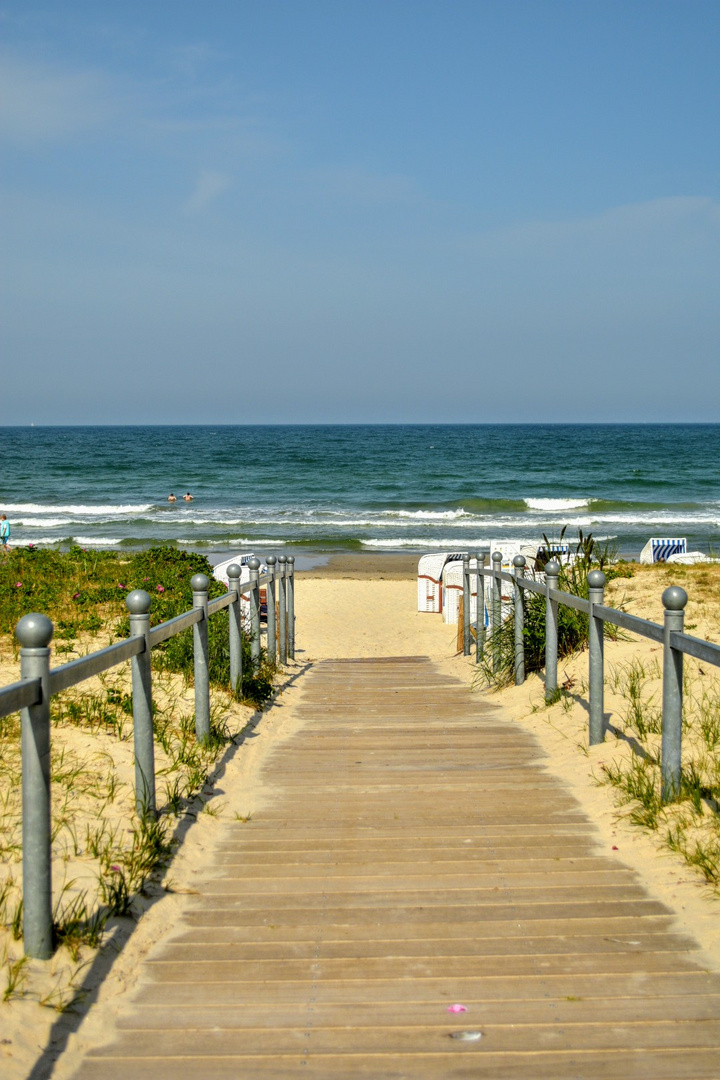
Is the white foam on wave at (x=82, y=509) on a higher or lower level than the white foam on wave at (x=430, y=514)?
higher

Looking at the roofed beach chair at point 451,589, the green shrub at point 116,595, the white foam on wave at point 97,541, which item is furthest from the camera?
the white foam on wave at point 97,541

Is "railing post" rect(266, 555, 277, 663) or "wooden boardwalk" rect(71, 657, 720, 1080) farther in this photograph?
"railing post" rect(266, 555, 277, 663)

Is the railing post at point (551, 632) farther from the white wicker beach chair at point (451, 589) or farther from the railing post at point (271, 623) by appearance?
the white wicker beach chair at point (451, 589)

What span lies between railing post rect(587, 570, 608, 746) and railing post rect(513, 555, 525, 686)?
7.70 feet

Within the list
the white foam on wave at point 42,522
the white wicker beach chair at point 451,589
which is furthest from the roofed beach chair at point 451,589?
the white foam on wave at point 42,522

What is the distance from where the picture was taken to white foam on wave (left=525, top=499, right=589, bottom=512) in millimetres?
45881

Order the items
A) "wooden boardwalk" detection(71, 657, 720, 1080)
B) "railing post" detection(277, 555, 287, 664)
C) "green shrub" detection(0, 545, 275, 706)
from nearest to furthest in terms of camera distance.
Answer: "wooden boardwalk" detection(71, 657, 720, 1080) → "green shrub" detection(0, 545, 275, 706) → "railing post" detection(277, 555, 287, 664)

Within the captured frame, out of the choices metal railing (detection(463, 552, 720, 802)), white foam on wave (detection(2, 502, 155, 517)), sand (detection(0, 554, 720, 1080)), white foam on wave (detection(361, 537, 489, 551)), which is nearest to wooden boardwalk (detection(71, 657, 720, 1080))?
sand (detection(0, 554, 720, 1080))

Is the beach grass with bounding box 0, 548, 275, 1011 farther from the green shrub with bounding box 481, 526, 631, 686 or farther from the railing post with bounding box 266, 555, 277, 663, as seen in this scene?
the green shrub with bounding box 481, 526, 631, 686

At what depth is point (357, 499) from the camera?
4925 cm

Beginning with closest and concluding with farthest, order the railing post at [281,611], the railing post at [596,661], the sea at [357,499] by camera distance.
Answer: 1. the railing post at [596,661]
2. the railing post at [281,611]
3. the sea at [357,499]

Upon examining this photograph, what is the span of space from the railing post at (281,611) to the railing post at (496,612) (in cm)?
255

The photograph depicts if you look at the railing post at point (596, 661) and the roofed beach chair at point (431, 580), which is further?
the roofed beach chair at point (431, 580)

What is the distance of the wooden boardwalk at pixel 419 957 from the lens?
302 centimetres
